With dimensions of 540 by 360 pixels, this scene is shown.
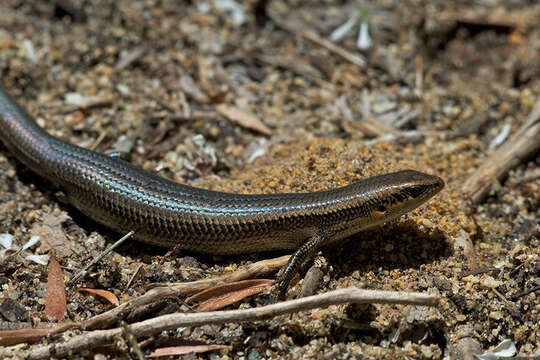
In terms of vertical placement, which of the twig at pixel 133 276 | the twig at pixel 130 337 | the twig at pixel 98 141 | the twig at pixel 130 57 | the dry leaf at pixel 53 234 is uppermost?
the twig at pixel 130 57

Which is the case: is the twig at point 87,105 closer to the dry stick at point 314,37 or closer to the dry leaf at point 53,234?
the dry leaf at point 53,234

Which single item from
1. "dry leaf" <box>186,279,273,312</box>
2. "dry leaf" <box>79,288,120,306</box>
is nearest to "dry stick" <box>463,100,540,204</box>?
"dry leaf" <box>186,279,273,312</box>

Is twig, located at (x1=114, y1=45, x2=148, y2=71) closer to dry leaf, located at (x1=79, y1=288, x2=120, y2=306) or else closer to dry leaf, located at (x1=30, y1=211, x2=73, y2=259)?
dry leaf, located at (x1=30, y1=211, x2=73, y2=259)

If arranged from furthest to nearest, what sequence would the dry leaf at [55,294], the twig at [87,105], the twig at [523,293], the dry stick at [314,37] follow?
the dry stick at [314,37], the twig at [87,105], the twig at [523,293], the dry leaf at [55,294]

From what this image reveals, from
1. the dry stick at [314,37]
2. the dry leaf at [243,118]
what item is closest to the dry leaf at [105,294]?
the dry leaf at [243,118]

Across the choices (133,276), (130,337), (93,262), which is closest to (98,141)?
(93,262)
